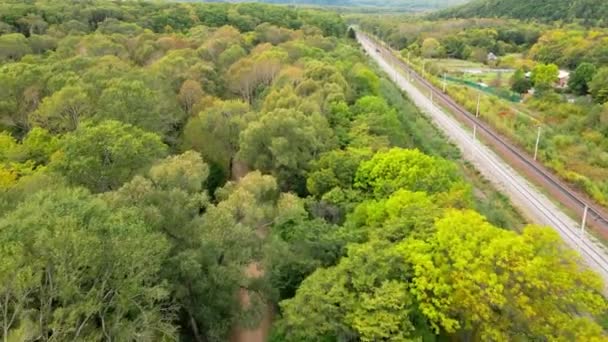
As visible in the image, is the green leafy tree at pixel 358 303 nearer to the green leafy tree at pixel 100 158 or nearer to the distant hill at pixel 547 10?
the green leafy tree at pixel 100 158

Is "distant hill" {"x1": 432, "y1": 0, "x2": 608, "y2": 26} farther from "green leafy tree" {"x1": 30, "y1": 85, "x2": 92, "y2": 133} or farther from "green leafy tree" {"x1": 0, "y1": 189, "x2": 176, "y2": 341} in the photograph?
"green leafy tree" {"x1": 0, "y1": 189, "x2": 176, "y2": 341}

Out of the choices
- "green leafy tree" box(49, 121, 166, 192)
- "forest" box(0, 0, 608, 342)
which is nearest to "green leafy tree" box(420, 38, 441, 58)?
"forest" box(0, 0, 608, 342)

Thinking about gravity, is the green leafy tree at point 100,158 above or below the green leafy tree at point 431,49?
above

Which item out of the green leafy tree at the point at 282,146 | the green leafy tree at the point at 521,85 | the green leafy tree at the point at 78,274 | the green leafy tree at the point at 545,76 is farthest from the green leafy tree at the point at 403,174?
the green leafy tree at the point at 521,85

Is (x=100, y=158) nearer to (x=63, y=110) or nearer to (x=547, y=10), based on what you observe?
(x=63, y=110)

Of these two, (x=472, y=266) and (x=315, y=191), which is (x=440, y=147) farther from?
(x=472, y=266)

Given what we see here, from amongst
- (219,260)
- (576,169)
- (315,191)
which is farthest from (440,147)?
(219,260)
